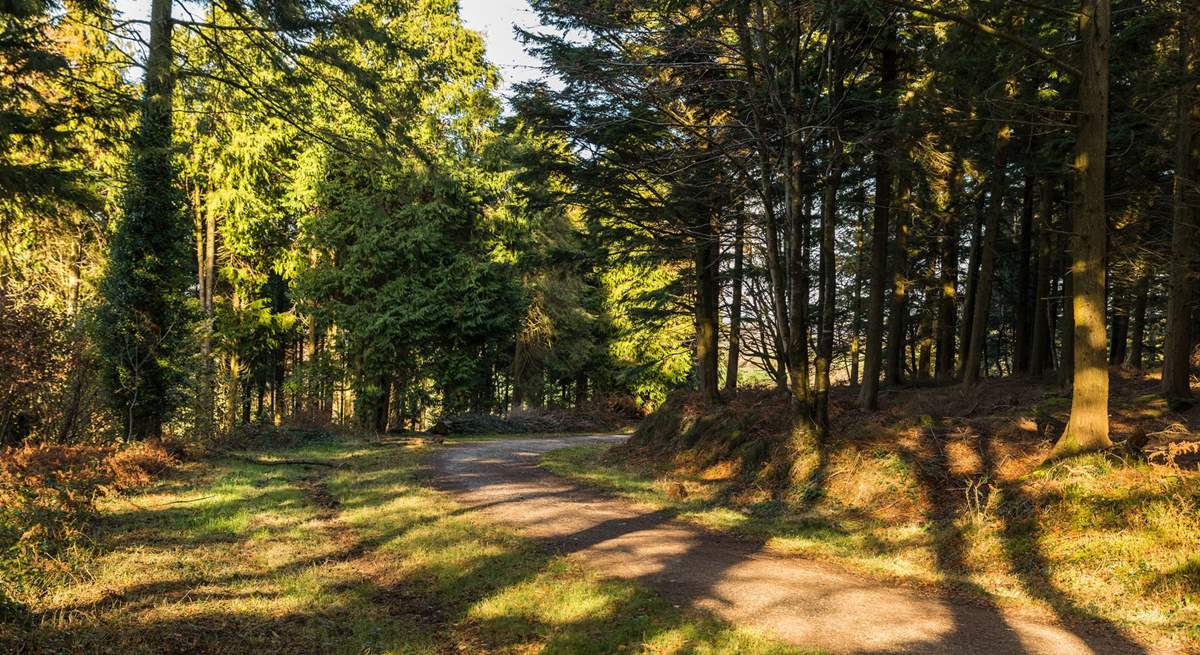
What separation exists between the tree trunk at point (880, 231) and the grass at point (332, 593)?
9.73 metres

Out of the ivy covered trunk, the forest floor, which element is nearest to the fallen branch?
the ivy covered trunk

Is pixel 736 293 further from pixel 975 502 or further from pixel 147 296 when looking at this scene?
pixel 147 296

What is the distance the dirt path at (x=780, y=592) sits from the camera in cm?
528

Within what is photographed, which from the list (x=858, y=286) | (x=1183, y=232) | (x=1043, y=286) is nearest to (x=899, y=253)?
(x=1183, y=232)

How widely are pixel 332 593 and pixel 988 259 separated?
58.9ft

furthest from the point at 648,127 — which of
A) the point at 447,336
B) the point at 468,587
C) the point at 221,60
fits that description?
the point at 447,336

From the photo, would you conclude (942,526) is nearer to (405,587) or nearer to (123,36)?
(405,587)

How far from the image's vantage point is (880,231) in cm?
1462

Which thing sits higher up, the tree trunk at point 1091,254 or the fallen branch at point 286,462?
the tree trunk at point 1091,254

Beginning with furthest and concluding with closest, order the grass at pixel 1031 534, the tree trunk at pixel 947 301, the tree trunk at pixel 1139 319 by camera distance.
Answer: the tree trunk at pixel 947 301, the tree trunk at pixel 1139 319, the grass at pixel 1031 534

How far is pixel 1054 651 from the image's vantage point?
16.7 ft

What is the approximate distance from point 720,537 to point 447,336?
20.1 metres

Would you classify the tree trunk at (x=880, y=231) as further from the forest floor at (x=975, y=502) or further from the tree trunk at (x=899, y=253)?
the tree trunk at (x=899, y=253)

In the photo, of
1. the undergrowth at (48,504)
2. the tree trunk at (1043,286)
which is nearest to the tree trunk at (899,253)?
the tree trunk at (1043,286)
